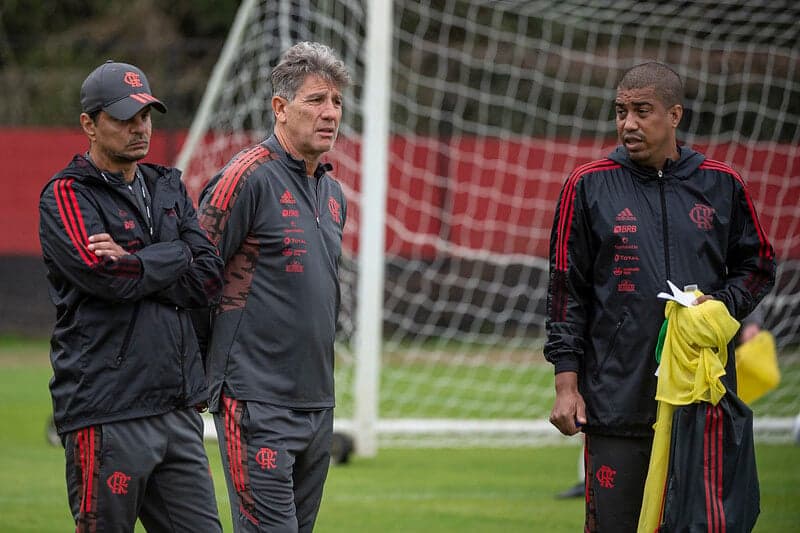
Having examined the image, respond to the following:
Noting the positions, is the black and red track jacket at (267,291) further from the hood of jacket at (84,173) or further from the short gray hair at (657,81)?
the short gray hair at (657,81)

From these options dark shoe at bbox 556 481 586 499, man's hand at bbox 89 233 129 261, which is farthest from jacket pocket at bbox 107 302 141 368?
dark shoe at bbox 556 481 586 499

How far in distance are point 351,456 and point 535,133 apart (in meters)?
9.95

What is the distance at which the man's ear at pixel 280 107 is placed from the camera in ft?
14.3

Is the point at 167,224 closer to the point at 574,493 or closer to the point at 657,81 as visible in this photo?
the point at 657,81

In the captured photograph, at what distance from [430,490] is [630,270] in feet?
12.0

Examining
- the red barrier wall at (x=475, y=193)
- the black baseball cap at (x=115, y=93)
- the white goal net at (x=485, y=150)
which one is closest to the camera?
the black baseball cap at (x=115, y=93)

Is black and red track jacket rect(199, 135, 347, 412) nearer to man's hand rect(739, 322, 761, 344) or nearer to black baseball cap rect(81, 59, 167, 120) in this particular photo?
black baseball cap rect(81, 59, 167, 120)

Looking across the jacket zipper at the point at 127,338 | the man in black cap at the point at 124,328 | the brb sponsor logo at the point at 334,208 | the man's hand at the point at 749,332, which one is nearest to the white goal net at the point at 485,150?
the man's hand at the point at 749,332

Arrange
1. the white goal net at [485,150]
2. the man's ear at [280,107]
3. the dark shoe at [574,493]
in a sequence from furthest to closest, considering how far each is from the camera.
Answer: the white goal net at [485,150]
the dark shoe at [574,493]
the man's ear at [280,107]

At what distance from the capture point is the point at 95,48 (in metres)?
19.7

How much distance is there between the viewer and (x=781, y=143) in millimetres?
10617

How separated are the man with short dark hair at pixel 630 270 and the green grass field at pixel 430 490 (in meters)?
2.35

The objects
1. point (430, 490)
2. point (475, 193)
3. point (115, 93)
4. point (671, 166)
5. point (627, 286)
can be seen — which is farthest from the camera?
point (475, 193)

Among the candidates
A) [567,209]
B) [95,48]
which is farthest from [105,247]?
[95,48]
